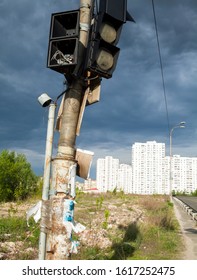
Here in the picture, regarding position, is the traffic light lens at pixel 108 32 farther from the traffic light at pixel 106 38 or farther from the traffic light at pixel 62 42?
the traffic light at pixel 62 42

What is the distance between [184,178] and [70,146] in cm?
11755

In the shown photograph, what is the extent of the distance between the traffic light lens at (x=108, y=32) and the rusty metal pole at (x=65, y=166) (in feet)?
1.01

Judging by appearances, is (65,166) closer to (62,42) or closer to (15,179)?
(62,42)

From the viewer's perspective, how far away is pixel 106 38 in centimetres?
425

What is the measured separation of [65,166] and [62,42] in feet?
5.39

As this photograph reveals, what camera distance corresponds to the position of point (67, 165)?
4.36 meters

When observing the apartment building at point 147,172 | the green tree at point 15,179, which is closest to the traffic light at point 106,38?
the green tree at point 15,179

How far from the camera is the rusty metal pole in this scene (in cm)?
418

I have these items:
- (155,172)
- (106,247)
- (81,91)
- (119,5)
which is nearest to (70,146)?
(81,91)

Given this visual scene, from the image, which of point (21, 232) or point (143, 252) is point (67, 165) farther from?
point (21, 232)

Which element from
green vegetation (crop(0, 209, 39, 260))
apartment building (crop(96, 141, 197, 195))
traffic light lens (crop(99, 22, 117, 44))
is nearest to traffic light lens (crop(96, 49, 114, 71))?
traffic light lens (crop(99, 22, 117, 44))

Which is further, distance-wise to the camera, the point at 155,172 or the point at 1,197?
the point at 155,172

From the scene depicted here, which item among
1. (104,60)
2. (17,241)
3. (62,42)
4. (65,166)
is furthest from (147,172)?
(62,42)

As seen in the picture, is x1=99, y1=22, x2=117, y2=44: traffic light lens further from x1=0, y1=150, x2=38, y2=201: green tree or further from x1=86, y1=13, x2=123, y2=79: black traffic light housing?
x1=0, y1=150, x2=38, y2=201: green tree
